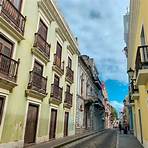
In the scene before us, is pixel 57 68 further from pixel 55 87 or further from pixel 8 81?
pixel 8 81

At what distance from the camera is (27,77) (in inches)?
422

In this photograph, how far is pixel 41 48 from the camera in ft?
40.8

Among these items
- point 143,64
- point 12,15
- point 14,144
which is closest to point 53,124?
point 14,144

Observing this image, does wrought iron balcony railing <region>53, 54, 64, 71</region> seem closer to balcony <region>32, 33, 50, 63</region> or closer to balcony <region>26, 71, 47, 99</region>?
balcony <region>32, 33, 50, 63</region>

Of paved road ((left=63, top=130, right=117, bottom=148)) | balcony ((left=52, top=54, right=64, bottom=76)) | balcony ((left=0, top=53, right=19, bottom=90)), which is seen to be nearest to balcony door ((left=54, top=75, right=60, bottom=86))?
balcony ((left=52, top=54, right=64, bottom=76))

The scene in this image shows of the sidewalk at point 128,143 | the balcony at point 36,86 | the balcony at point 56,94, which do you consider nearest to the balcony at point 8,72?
the balcony at point 36,86

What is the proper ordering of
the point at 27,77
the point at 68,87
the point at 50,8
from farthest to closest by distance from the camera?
1. the point at 68,87
2. the point at 50,8
3. the point at 27,77

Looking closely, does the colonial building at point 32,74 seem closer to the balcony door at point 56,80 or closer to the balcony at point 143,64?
the balcony door at point 56,80

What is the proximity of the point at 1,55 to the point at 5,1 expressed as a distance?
2.66 m

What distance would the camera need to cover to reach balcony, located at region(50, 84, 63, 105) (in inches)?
549

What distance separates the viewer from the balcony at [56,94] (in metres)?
14.0

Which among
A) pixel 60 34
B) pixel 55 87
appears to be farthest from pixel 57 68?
pixel 60 34

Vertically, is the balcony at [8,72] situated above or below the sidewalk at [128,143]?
above

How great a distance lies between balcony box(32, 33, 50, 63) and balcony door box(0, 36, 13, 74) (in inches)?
82.9
